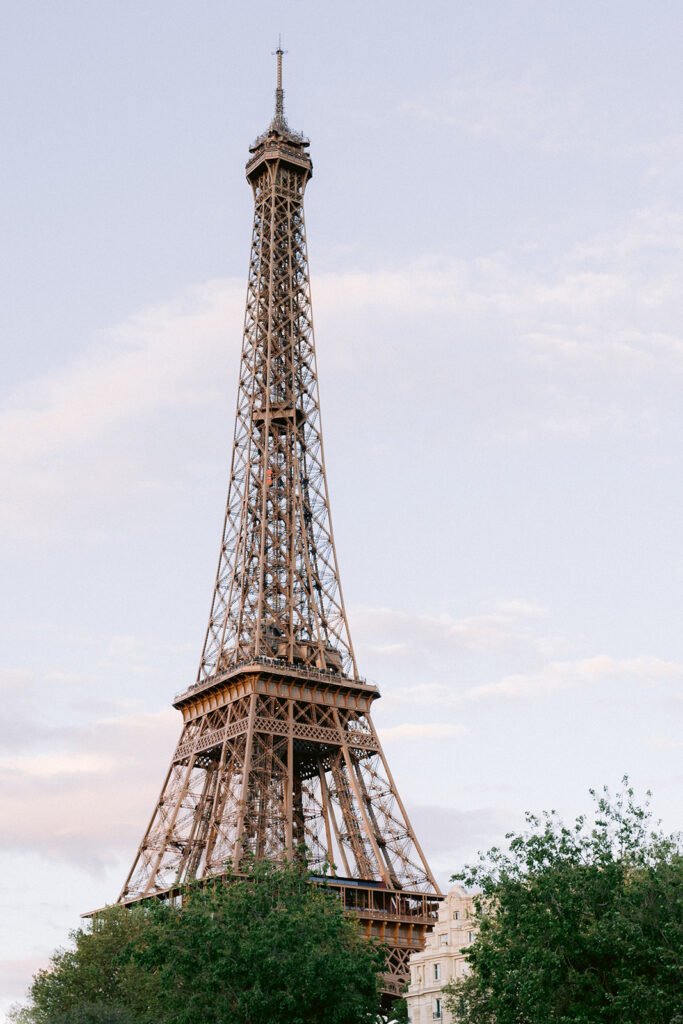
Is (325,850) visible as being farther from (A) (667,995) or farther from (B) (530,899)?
(A) (667,995)

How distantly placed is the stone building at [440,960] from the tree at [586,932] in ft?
70.9

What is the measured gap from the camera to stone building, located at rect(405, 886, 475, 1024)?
66.6 meters

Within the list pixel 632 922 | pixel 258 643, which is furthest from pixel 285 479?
pixel 632 922

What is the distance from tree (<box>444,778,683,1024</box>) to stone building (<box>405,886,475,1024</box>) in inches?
851

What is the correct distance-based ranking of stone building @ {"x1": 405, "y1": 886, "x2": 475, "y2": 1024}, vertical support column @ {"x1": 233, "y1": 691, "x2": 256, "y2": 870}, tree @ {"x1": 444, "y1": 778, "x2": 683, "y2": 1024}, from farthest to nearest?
1. vertical support column @ {"x1": 233, "y1": 691, "x2": 256, "y2": 870}
2. stone building @ {"x1": 405, "y1": 886, "x2": 475, "y2": 1024}
3. tree @ {"x1": 444, "y1": 778, "x2": 683, "y2": 1024}

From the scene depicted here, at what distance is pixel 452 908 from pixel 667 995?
30216mm

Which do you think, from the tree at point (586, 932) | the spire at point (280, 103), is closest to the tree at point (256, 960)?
the tree at point (586, 932)

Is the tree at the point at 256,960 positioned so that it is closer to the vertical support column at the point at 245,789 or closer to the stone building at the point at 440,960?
the stone building at the point at 440,960

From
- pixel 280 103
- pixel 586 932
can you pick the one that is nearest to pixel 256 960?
pixel 586 932

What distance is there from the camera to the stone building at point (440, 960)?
66.6m

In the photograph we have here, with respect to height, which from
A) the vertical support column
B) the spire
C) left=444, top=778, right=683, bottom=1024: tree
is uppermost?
the spire

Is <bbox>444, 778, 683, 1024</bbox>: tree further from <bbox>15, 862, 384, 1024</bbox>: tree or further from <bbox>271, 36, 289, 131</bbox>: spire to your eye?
<bbox>271, 36, 289, 131</bbox>: spire

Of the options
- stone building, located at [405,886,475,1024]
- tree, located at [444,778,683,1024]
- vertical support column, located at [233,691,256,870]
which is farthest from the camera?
vertical support column, located at [233,691,256,870]

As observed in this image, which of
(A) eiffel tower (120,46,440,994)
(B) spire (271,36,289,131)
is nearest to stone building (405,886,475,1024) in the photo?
(A) eiffel tower (120,46,440,994)
